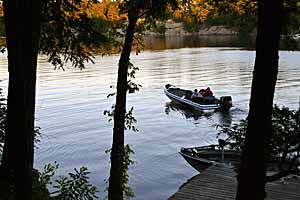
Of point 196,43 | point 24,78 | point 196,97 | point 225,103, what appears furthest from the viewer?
point 196,43

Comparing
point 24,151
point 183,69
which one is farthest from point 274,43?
point 183,69

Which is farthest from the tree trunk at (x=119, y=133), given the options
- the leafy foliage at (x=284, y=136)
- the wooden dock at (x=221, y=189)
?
the leafy foliage at (x=284, y=136)

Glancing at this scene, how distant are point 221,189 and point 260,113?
28.0ft

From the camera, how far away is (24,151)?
193 inches

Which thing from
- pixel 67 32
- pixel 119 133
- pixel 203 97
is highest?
pixel 67 32

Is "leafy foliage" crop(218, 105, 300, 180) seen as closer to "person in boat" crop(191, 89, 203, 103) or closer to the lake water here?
the lake water

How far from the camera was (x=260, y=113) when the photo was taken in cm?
448

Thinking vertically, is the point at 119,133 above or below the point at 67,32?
below

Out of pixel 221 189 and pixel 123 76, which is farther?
pixel 221 189

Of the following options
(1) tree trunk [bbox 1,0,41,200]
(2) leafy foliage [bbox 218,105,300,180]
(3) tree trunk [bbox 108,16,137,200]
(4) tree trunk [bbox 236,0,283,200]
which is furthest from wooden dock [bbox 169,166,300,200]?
(4) tree trunk [bbox 236,0,283,200]

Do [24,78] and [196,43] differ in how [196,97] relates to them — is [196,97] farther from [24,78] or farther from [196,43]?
[196,43]

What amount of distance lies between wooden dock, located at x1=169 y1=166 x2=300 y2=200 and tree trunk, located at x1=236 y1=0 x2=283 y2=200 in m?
7.55

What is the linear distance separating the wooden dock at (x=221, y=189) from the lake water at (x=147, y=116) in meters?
2.84

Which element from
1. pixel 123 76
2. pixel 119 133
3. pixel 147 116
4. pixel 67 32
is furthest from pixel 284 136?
pixel 147 116
